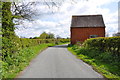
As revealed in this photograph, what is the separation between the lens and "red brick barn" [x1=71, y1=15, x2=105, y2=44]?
35.3 metres

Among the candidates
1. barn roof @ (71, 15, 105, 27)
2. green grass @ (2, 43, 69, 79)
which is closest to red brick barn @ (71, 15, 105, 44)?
barn roof @ (71, 15, 105, 27)

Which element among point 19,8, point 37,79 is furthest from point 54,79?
point 19,8

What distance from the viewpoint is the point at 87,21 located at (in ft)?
124

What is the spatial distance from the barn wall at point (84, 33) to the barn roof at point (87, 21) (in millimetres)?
958

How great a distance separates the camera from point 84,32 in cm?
3566

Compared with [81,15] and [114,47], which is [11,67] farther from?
[81,15]

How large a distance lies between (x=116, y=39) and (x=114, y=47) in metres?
0.64

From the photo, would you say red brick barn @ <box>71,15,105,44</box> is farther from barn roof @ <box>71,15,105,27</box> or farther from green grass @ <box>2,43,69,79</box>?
green grass @ <box>2,43,69,79</box>

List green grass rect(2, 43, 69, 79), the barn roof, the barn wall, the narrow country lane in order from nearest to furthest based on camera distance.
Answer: green grass rect(2, 43, 69, 79)
the narrow country lane
the barn wall
the barn roof

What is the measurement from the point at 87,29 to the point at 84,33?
1111 millimetres

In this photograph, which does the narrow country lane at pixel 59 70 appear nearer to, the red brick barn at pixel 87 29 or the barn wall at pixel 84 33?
the barn wall at pixel 84 33

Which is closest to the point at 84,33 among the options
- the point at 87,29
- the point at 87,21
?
the point at 87,29

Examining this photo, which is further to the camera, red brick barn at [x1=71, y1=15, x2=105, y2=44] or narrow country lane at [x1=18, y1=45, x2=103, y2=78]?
red brick barn at [x1=71, y1=15, x2=105, y2=44]

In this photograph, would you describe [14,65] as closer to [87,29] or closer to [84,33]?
[84,33]
